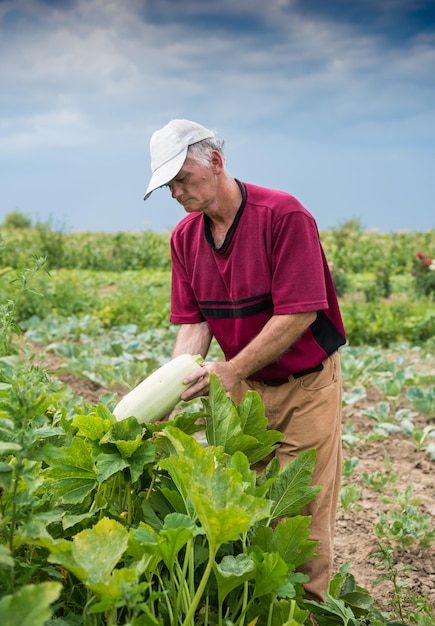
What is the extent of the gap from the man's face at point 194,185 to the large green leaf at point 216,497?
137cm

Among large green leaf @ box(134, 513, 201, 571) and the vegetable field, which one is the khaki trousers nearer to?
the vegetable field

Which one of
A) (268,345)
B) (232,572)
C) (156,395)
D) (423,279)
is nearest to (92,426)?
(156,395)

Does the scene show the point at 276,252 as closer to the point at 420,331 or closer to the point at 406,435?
the point at 406,435

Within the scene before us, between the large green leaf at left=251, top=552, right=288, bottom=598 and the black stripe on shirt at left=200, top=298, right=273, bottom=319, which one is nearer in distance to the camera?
the large green leaf at left=251, top=552, right=288, bottom=598

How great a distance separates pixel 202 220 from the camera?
121 inches

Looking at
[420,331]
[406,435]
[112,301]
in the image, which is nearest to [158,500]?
[406,435]

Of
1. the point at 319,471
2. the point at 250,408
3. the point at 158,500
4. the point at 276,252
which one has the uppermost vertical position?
the point at 276,252

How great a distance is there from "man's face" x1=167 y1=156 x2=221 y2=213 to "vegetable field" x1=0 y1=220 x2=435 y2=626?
0.58 meters

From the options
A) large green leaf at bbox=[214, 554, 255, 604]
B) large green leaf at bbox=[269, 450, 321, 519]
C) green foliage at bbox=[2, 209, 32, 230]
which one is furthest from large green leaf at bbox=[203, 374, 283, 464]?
green foliage at bbox=[2, 209, 32, 230]

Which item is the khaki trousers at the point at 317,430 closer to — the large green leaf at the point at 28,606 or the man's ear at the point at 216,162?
the man's ear at the point at 216,162

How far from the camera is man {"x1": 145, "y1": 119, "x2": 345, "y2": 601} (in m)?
2.77

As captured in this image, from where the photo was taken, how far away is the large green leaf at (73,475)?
1.88 meters

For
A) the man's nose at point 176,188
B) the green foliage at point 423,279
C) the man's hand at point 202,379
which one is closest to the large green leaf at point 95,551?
the man's hand at point 202,379

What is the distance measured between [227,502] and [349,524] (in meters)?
2.78
